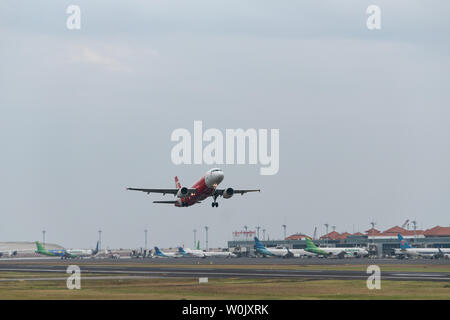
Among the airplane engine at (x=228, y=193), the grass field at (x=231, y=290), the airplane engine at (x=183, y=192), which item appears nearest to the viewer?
the grass field at (x=231, y=290)

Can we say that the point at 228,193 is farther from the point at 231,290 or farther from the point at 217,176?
the point at 231,290

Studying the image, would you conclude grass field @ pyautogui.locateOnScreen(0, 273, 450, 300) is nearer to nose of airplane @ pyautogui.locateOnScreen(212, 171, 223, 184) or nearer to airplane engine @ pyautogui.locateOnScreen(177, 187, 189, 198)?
nose of airplane @ pyautogui.locateOnScreen(212, 171, 223, 184)

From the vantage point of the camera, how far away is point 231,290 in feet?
217

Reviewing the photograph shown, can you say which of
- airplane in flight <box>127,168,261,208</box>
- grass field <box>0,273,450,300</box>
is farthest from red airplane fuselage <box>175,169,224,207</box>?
grass field <box>0,273,450,300</box>

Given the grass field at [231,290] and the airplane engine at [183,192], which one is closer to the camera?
the grass field at [231,290]

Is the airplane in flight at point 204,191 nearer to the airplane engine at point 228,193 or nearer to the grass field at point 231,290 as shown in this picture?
the airplane engine at point 228,193

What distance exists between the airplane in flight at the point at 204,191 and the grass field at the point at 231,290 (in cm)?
2508

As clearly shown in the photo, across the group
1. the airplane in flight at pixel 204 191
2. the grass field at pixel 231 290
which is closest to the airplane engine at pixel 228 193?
the airplane in flight at pixel 204 191

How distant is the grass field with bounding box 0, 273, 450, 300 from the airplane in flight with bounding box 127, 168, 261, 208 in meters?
25.1

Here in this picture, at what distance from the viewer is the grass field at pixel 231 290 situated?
59.3 meters

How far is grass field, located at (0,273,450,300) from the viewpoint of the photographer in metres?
59.3
